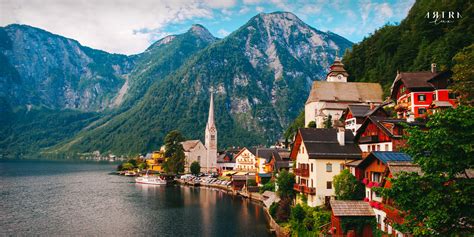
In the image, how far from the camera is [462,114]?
17.8m

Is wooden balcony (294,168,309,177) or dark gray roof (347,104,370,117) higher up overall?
dark gray roof (347,104,370,117)

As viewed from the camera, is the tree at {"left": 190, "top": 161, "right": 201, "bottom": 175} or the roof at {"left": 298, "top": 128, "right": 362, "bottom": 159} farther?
the tree at {"left": 190, "top": 161, "right": 201, "bottom": 175}

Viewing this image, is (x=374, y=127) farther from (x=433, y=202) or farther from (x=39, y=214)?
(x=39, y=214)

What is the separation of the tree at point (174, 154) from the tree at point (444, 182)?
129408mm

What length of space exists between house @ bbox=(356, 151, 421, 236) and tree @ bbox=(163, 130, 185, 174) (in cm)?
10912

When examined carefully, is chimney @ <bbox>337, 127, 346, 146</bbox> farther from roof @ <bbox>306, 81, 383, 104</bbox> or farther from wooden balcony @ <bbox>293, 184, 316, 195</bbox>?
roof @ <bbox>306, 81, 383, 104</bbox>

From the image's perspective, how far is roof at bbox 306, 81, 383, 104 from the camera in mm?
91312

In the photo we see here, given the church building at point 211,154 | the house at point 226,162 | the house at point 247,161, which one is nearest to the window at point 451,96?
the house at point 247,161

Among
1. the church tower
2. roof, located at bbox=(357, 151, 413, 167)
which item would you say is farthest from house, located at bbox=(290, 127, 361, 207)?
the church tower

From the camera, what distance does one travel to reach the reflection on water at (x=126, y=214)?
5299 cm

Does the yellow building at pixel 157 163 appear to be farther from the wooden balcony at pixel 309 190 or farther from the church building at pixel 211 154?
the wooden balcony at pixel 309 190

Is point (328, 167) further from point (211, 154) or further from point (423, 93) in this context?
point (211, 154)

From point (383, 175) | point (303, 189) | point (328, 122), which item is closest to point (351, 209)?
point (383, 175)

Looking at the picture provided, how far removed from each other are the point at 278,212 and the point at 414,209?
3375 cm
